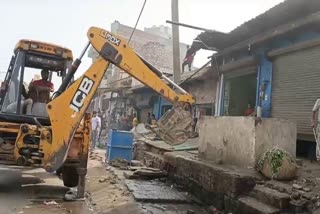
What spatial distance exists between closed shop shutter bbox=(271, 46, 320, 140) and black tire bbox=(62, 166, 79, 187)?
5.64 metres

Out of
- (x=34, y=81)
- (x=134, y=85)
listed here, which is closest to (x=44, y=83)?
(x=34, y=81)

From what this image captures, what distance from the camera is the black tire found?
313 inches

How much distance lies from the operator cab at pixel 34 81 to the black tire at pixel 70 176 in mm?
1412

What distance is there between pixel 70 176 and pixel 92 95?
2576mm

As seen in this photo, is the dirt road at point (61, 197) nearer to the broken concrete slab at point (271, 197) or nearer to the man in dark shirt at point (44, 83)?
the broken concrete slab at point (271, 197)

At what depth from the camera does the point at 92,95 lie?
6.46m

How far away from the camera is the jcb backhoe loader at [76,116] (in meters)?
6.29

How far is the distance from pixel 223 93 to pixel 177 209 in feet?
25.9

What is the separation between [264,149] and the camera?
6.69 metres

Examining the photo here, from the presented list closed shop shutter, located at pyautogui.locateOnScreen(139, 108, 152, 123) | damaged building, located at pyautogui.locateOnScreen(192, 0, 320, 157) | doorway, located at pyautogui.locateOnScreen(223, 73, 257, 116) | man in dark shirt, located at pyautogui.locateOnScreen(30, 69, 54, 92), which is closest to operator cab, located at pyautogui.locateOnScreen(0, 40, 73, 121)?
man in dark shirt, located at pyautogui.locateOnScreen(30, 69, 54, 92)

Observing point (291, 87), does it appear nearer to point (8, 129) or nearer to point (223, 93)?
point (223, 93)

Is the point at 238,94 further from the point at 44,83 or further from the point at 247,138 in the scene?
the point at 44,83

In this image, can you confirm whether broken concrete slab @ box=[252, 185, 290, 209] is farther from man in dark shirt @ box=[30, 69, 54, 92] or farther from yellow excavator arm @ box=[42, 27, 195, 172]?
man in dark shirt @ box=[30, 69, 54, 92]

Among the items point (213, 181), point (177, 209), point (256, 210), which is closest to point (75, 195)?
point (177, 209)
